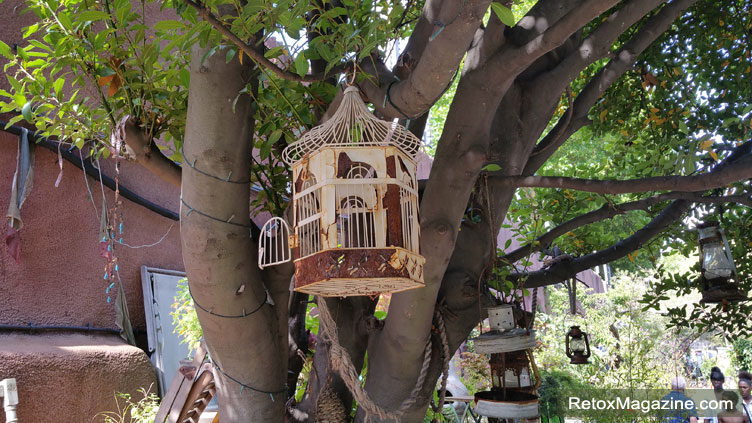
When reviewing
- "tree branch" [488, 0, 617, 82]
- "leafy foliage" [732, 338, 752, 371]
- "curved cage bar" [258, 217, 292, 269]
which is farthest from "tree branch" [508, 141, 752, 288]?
"leafy foliage" [732, 338, 752, 371]

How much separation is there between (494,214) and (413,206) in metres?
0.95

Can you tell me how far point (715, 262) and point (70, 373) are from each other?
14.1 feet

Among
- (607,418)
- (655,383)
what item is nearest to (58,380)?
(607,418)

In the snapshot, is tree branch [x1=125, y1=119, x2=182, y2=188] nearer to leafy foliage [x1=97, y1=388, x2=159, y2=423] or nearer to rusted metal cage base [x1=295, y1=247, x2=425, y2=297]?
rusted metal cage base [x1=295, y1=247, x2=425, y2=297]

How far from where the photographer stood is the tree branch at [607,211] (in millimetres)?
3041

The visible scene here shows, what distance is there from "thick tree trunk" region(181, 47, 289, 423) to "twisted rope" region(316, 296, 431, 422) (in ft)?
0.94

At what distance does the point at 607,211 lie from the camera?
142 inches

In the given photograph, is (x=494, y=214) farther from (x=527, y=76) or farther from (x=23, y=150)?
(x=23, y=150)

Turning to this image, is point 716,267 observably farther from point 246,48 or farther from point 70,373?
point 70,373

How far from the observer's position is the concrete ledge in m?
3.85

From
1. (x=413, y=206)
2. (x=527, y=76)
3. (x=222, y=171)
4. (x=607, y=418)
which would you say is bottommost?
(x=607, y=418)

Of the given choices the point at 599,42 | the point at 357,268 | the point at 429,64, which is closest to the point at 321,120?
the point at 429,64

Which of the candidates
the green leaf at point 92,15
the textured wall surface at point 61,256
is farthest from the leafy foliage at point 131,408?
the green leaf at point 92,15

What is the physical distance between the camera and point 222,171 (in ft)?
7.70
